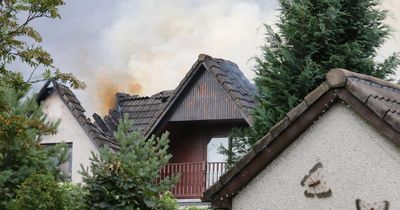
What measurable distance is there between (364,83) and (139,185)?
261 inches

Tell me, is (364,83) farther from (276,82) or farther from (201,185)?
(201,185)

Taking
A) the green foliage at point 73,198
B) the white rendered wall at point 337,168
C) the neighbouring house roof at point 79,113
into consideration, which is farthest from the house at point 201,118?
the white rendered wall at point 337,168

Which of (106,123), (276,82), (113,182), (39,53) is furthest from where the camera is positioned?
(106,123)

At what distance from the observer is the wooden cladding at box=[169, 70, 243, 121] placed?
101 feet

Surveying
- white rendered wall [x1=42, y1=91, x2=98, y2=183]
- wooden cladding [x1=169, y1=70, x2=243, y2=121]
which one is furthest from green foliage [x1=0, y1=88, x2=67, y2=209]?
white rendered wall [x1=42, y1=91, x2=98, y2=183]

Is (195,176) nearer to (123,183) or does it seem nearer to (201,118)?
(201,118)

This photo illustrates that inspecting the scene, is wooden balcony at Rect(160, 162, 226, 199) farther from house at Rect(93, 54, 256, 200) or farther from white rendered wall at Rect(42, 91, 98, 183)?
white rendered wall at Rect(42, 91, 98, 183)

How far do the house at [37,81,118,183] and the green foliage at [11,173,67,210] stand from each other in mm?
15049

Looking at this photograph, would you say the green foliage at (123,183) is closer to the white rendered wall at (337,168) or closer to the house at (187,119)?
the white rendered wall at (337,168)

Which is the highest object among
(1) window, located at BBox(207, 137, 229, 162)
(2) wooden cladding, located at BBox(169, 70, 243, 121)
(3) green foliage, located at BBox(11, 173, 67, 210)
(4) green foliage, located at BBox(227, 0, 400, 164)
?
(2) wooden cladding, located at BBox(169, 70, 243, 121)

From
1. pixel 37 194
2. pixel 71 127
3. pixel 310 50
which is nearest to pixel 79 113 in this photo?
pixel 71 127

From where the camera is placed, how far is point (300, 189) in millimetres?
13758

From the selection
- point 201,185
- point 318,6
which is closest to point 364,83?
point 318,6

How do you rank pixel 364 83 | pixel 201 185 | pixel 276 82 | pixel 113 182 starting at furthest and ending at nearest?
pixel 201 185
pixel 276 82
pixel 113 182
pixel 364 83
